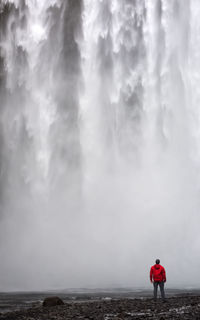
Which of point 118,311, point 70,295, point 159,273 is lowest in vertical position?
point 70,295

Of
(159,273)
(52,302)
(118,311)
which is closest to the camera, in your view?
(118,311)

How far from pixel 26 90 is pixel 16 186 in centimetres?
1029

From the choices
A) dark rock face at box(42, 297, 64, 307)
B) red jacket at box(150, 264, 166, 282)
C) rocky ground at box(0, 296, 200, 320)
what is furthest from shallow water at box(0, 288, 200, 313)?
red jacket at box(150, 264, 166, 282)

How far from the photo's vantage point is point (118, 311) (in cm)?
1761

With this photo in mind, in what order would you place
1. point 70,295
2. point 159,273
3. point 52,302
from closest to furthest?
point 159,273
point 52,302
point 70,295

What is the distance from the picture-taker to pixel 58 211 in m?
42.5

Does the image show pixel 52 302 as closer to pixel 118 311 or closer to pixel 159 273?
pixel 118 311

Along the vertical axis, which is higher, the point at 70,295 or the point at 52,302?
the point at 52,302

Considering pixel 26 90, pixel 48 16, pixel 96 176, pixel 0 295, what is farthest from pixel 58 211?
pixel 48 16

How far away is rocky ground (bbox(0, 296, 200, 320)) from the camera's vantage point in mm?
16094

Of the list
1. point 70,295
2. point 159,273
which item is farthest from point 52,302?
point 70,295

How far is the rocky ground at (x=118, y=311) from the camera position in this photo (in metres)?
16.1

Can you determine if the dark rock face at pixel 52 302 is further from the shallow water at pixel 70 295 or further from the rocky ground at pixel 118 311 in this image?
the shallow water at pixel 70 295

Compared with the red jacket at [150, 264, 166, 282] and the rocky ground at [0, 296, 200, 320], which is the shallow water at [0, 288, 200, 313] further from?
the red jacket at [150, 264, 166, 282]
